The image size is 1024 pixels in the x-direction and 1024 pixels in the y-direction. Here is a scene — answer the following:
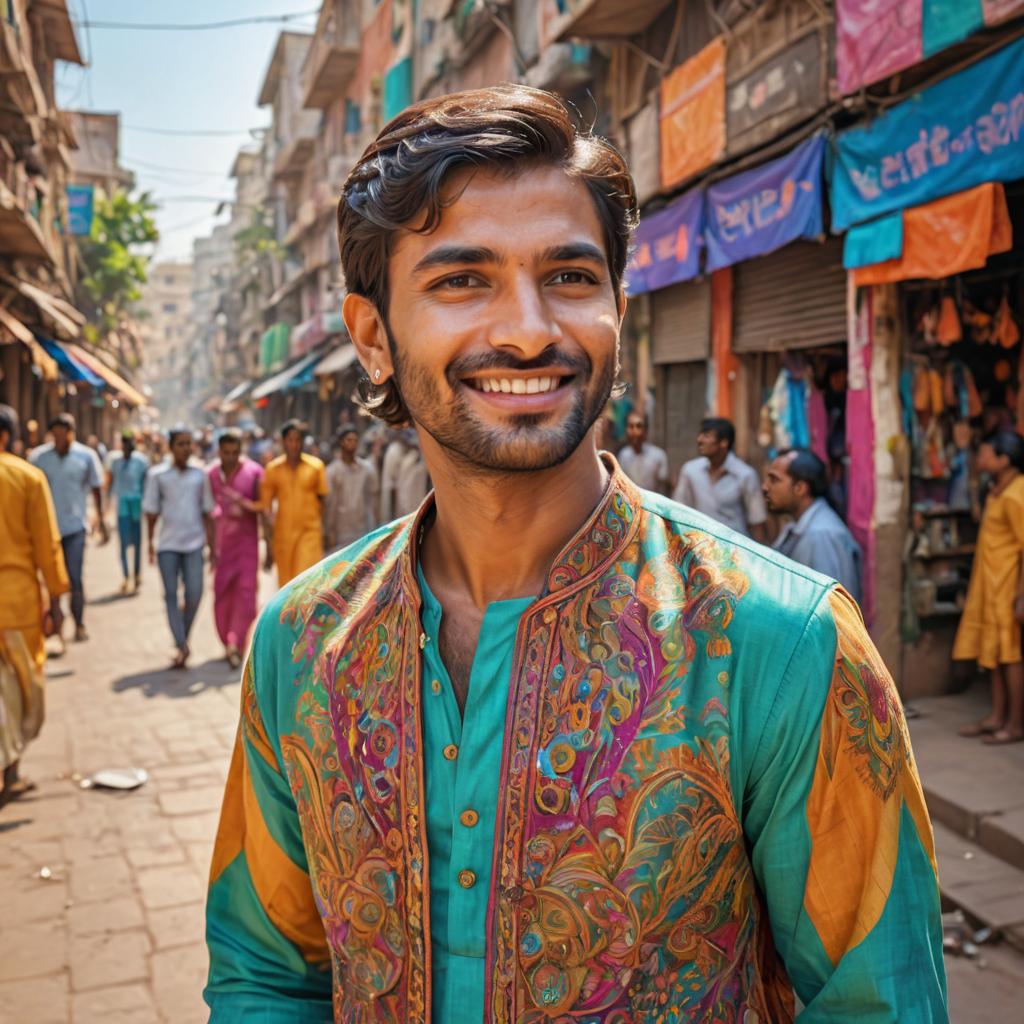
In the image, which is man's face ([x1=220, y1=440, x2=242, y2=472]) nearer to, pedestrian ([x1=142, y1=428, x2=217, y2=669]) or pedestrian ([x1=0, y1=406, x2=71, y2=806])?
pedestrian ([x1=142, y1=428, x2=217, y2=669])

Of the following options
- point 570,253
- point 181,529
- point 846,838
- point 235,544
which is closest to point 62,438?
point 181,529

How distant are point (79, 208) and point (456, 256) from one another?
25.1 m

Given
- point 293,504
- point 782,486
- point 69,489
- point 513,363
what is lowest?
point 293,504

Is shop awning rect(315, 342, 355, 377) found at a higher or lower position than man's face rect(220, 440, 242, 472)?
higher

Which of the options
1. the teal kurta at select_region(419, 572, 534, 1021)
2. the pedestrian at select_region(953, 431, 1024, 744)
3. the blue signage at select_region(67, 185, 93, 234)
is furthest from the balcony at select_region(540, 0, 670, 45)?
the blue signage at select_region(67, 185, 93, 234)

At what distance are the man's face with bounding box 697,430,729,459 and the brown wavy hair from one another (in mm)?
5178

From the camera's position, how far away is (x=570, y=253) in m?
1.33

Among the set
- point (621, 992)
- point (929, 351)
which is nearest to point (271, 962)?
point (621, 992)

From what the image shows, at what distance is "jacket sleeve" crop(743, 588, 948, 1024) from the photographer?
1110 millimetres

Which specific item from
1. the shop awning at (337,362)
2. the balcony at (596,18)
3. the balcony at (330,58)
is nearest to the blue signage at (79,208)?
the shop awning at (337,362)

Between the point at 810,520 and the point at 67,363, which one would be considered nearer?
the point at 810,520

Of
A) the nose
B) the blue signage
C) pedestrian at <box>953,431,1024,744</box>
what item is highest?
the blue signage

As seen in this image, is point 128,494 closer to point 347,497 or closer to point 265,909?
point 347,497

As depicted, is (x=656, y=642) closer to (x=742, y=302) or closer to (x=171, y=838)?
(x=171, y=838)
